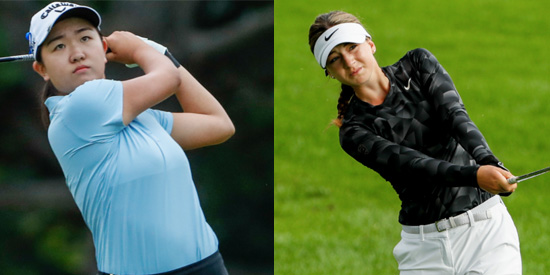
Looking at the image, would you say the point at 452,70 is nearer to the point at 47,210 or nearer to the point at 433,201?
the point at 47,210

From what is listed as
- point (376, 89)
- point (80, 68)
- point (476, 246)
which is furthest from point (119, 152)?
point (476, 246)

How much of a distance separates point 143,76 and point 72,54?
0.24 meters

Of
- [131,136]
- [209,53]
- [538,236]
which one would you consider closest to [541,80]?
[538,236]

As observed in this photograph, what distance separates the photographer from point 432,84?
3.64 m

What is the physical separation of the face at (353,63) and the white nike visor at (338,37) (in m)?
0.02

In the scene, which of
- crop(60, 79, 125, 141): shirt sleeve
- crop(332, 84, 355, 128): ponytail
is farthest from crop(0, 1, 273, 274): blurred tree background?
crop(60, 79, 125, 141): shirt sleeve

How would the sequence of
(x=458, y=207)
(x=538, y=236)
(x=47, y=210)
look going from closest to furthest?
(x=458, y=207) → (x=47, y=210) → (x=538, y=236)

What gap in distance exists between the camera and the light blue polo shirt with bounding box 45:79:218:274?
2850mm

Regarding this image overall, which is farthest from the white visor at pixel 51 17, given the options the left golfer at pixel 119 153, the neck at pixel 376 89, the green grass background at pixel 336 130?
the green grass background at pixel 336 130

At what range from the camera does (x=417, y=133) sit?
3631mm

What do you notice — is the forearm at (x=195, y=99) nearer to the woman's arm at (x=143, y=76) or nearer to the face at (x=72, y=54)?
the woman's arm at (x=143, y=76)

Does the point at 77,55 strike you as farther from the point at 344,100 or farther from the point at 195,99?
the point at 344,100

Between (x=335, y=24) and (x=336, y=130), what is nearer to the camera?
(x=335, y=24)

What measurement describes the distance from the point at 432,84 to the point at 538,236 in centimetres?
428
